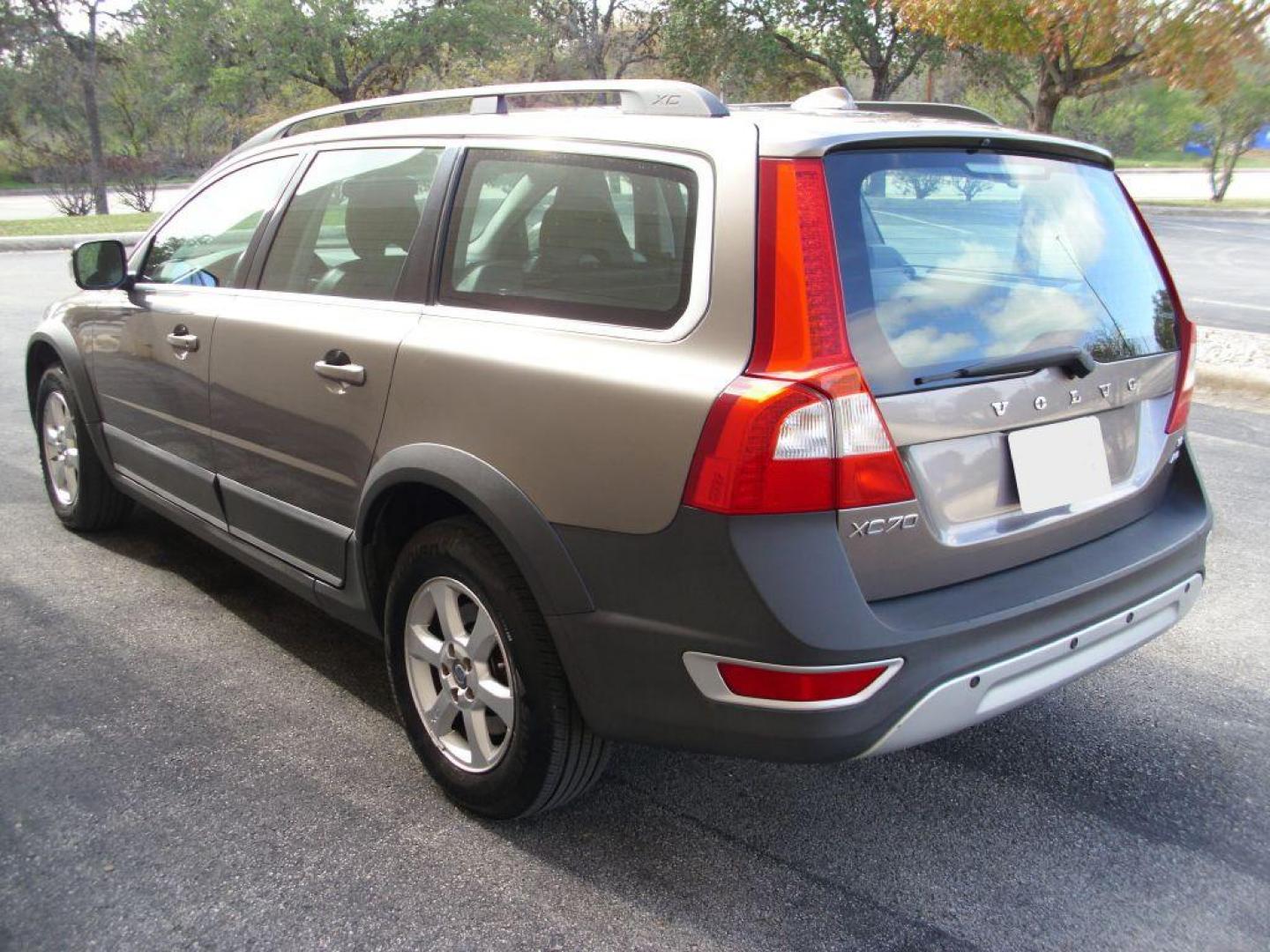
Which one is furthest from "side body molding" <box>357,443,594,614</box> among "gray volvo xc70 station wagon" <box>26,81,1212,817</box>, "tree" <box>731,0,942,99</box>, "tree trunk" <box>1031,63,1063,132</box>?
"tree" <box>731,0,942,99</box>

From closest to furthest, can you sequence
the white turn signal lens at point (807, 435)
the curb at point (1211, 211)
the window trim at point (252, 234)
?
the white turn signal lens at point (807, 435)
the window trim at point (252, 234)
the curb at point (1211, 211)

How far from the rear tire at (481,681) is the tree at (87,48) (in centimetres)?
2785

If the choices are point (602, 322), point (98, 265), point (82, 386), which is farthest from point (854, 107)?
point (82, 386)

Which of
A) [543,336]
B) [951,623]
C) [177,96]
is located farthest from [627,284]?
[177,96]

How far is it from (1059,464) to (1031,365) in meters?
0.24

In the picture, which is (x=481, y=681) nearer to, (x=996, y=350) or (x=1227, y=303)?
(x=996, y=350)

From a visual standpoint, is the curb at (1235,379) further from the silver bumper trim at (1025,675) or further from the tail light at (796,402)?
the tail light at (796,402)

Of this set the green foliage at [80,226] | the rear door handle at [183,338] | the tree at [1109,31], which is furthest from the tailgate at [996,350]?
the green foliage at [80,226]

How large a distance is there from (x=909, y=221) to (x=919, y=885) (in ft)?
4.90

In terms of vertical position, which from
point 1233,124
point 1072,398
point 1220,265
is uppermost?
point 1072,398

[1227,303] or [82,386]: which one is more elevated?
[82,386]

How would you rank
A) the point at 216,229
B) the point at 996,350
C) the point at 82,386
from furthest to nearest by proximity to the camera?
1. the point at 82,386
2. the point at 216,229
3. the point at 996,350

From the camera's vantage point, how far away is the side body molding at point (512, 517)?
2369 millimetres

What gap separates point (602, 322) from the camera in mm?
2438
